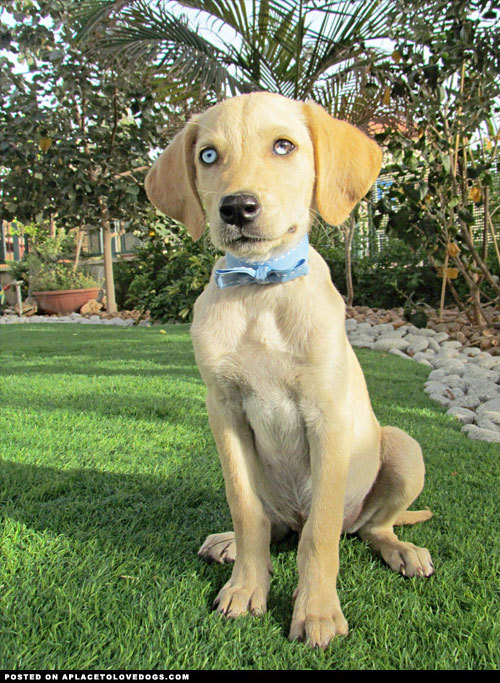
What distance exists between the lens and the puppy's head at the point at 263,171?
1711 millimetres

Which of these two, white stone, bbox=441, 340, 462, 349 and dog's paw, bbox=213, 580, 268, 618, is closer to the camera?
dog's paw, bbox=213, 580, 268, 618

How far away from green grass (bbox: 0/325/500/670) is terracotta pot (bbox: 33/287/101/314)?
10.4 m


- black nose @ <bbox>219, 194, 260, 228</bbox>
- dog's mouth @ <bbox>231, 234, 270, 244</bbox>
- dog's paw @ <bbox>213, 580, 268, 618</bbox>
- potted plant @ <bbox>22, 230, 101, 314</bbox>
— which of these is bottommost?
dog's paw @ <bbox>213, 580, 268, 618</bbox>

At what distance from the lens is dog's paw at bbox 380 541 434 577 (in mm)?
1971

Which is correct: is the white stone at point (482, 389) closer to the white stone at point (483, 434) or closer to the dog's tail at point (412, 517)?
the white stone at point (483, 434)

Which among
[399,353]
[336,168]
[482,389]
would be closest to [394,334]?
[399,353]

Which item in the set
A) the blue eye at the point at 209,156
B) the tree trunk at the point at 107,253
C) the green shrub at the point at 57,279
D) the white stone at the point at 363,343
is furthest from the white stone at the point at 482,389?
the green shrub at the point at 57,279

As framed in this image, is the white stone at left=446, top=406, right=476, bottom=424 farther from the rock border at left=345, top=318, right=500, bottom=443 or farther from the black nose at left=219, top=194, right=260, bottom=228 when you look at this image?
the black nose at left=219, top=194, right=260, bottom=228

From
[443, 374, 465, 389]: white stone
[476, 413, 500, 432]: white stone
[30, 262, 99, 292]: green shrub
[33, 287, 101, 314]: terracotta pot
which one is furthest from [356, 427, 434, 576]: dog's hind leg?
[30, 262, 99, 292]: green shrub

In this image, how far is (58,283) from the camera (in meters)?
14.4

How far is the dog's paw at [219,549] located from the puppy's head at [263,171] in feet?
3.72
